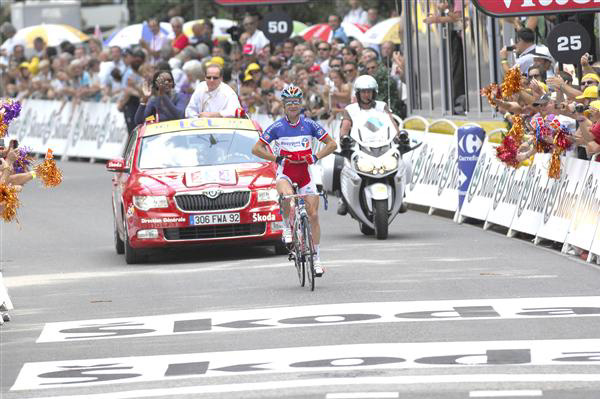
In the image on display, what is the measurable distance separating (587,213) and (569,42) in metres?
2.52

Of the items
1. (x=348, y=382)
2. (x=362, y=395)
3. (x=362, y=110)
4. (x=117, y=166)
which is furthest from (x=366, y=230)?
(x=362, y=395)

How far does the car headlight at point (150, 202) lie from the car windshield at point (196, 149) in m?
0.75

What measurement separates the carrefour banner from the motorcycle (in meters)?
1.53

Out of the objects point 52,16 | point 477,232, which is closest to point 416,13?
point 477,232

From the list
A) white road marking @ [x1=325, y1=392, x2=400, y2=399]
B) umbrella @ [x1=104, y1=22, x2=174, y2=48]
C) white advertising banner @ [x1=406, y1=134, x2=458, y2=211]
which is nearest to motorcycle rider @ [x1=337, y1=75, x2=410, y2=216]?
white advertising banner @ [x1=406, y1=134, x2=458, y2=211]

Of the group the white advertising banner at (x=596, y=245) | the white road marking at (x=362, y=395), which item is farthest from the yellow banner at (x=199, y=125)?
the white road marking at (x=362, y=395)

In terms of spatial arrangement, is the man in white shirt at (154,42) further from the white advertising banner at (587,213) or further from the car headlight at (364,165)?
the white advertising banner at (587,213)

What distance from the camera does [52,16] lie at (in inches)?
2229

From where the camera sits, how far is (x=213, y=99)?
875 inches

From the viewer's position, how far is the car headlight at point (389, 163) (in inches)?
806

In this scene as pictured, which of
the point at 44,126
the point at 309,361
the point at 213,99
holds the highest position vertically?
the point at 213,99

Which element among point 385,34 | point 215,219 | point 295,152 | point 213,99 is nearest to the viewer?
point 295,152

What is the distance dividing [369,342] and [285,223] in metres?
4.29

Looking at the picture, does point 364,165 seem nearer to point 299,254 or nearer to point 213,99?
point 213,99
